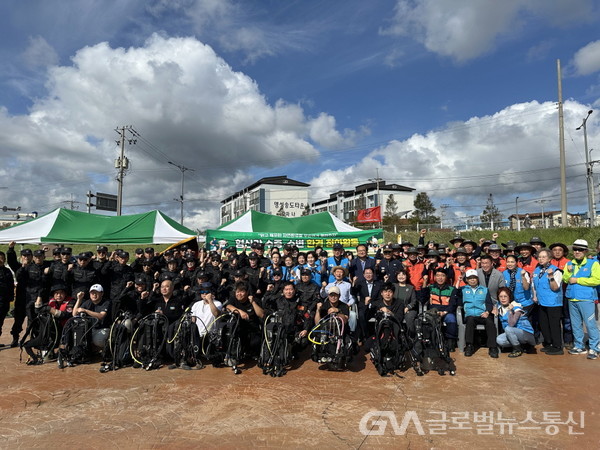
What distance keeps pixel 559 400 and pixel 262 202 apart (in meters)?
66.0

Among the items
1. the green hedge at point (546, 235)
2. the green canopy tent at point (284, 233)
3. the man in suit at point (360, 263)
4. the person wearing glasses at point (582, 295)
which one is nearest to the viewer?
the person wearing glasses at point (582, 295)

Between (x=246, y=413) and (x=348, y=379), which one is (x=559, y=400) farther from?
(x=246, y=413)

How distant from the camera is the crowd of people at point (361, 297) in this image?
5.28 m

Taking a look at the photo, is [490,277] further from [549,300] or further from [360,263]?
[360,263]

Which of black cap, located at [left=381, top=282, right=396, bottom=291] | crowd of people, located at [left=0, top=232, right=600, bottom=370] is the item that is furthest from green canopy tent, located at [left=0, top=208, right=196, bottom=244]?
black cap, located at [left=381, top=282, right=396, bottom=291]

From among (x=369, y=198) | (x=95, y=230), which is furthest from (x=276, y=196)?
(x=95, y=230)

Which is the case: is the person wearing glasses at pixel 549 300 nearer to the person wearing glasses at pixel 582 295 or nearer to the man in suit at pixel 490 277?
the person wearing glasses at pixel 582 295

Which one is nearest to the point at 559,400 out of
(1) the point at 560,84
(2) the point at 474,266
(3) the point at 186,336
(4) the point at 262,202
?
(2) the point at 474,266

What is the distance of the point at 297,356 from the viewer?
218 inches

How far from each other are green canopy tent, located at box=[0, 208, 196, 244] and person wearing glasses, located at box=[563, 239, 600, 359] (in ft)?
32.9

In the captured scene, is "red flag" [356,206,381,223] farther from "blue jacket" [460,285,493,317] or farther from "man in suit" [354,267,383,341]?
"blue jacket" [460,285,493,317]

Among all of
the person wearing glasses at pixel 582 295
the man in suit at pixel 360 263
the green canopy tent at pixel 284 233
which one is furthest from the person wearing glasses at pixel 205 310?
the green canopy tent at pixel 284 233

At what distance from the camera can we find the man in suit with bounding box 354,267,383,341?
19.3 ft

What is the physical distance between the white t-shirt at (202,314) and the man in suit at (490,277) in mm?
4320
